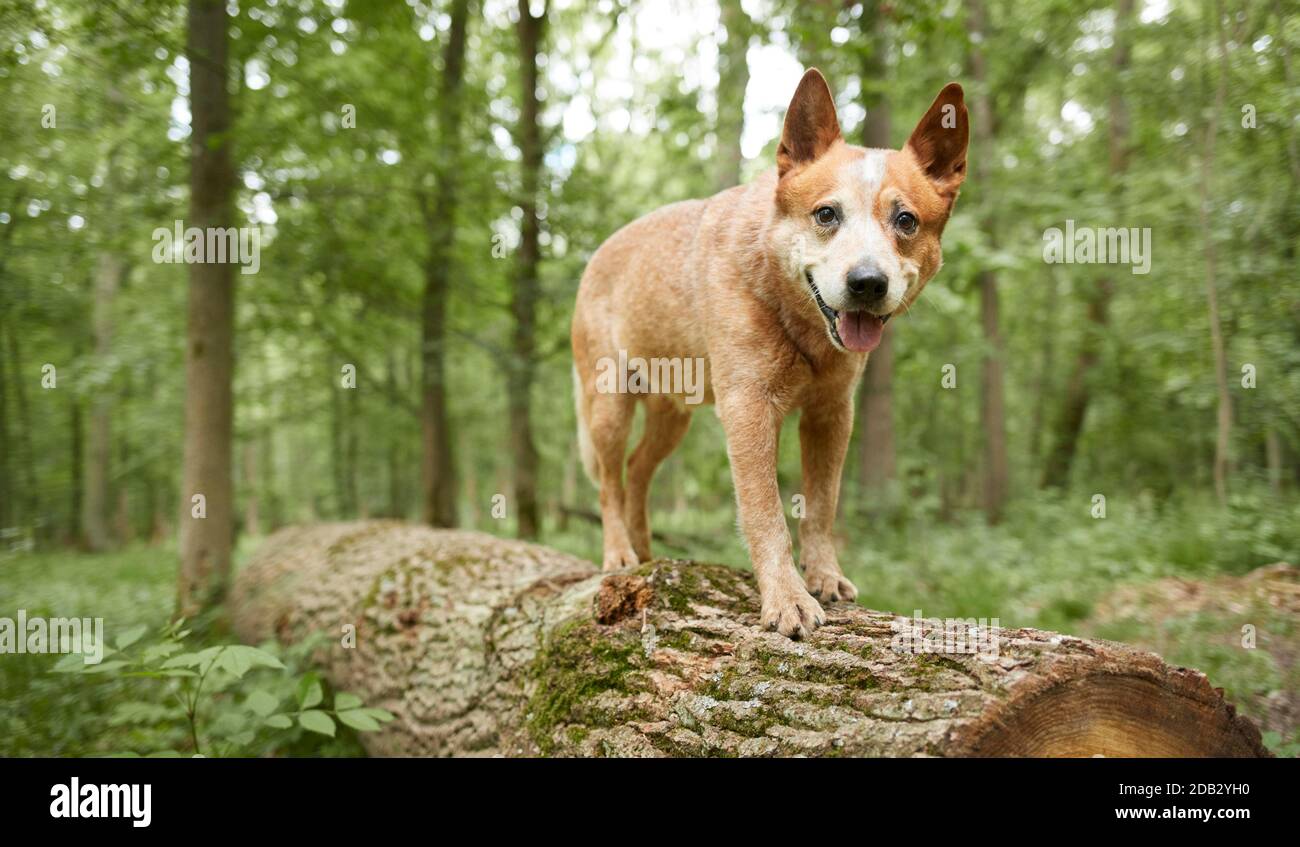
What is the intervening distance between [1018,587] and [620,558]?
529cm

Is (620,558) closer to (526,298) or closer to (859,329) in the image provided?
(859,329)

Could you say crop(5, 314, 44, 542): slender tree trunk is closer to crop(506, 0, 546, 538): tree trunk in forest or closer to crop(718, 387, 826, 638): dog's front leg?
crop(506, 0, 546, 538): tree trunk in forest

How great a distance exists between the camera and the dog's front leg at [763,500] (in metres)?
2.62

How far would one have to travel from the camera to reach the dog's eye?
8.39 feet

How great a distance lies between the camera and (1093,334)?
1312cm

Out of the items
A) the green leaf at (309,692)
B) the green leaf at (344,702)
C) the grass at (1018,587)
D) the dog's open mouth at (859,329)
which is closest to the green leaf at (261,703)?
the green leaf at (309,692)

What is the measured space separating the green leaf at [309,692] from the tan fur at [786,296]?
155 centimetres

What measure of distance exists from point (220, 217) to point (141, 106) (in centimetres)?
192

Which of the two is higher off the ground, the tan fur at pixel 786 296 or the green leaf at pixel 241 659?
the tan fur at pixel 786 296

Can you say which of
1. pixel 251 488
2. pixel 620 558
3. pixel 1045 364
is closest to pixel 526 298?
pixel 620 558

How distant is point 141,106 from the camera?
6.83 meters

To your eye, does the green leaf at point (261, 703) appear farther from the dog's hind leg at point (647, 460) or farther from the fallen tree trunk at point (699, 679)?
the dog's hind leg at point (647, 460)

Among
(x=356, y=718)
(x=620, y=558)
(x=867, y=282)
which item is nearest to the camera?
(x=867, y=282)

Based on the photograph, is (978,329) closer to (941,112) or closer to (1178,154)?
(1178,154)
